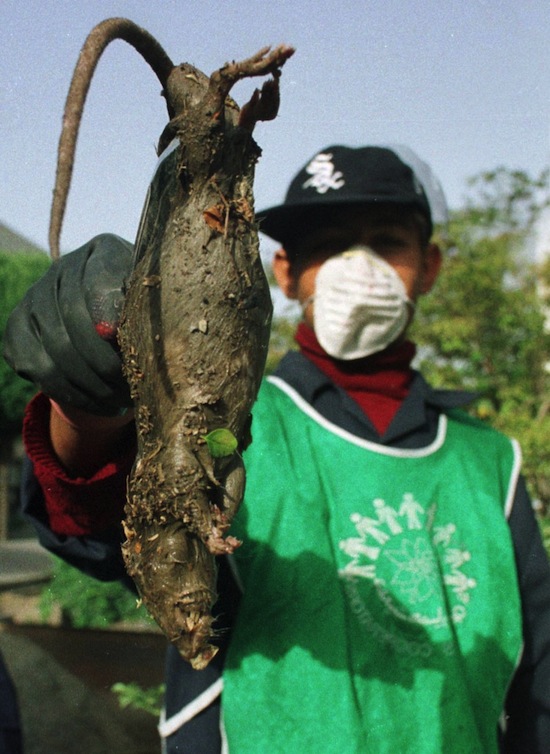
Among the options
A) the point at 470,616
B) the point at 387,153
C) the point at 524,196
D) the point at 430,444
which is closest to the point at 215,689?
the point at 470,616

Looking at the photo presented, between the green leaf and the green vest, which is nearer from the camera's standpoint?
the green leaf

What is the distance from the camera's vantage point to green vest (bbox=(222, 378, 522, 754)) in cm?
177

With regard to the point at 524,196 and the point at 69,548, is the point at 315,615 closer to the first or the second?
the point at 69,548

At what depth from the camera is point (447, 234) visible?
5.31 m

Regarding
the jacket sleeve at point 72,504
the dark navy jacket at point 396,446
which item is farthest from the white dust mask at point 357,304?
the jacket sleeve at point 72,504

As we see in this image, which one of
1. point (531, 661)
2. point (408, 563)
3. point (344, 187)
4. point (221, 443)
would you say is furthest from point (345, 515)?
point (221, 443)

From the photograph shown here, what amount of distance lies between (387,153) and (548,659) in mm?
1491

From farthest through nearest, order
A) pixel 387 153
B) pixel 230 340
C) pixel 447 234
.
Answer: pixel 447 234, pixel 387 153, pixel 230 340

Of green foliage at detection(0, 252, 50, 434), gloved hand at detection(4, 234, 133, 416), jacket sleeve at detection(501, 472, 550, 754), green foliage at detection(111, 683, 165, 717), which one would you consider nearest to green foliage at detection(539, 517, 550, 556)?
jacket sleeve at detection(501, 472, 550, 754)

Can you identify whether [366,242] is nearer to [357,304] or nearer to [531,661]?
[357,304]

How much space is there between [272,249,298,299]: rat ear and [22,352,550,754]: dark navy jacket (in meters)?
0.24

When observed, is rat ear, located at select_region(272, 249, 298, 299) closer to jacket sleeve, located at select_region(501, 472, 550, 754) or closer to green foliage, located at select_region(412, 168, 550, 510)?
jacket sleeve, located at select_region(501, 472, 550, 754)

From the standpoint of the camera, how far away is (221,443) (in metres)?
1.04

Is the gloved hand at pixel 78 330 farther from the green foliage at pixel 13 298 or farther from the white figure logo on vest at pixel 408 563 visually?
the green foliage at pixel 13 298
